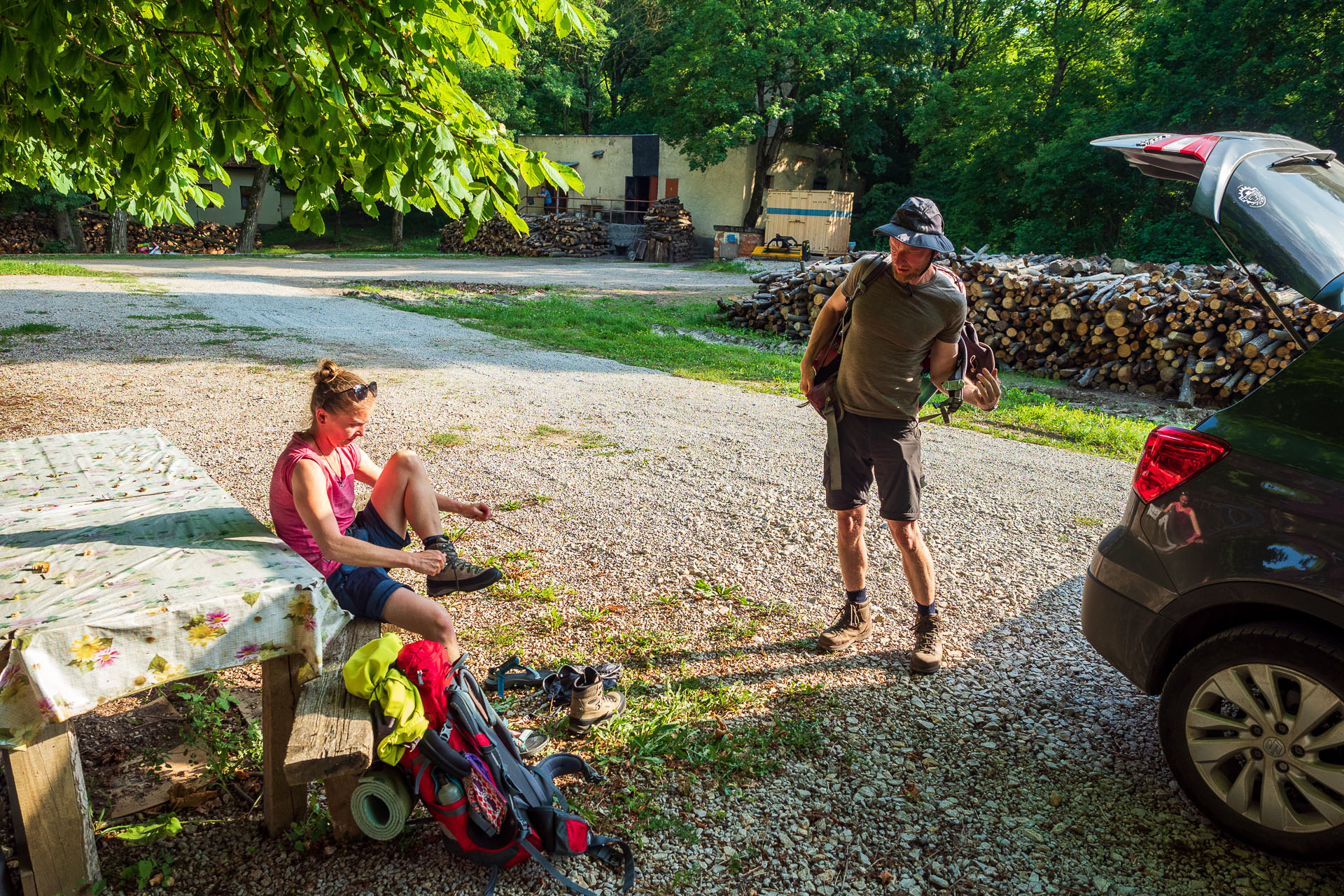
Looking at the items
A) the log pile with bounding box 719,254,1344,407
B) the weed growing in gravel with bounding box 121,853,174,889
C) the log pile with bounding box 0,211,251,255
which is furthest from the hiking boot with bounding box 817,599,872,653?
the log pile with bounding box 0,211,251,255

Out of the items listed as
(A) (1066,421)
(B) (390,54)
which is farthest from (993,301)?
(B) (390,54)

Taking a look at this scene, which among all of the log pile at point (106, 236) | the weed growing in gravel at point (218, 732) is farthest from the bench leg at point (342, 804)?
the log pile at point (106, 236)

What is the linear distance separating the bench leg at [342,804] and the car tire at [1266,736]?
2.56 m

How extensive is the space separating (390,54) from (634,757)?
272 cm

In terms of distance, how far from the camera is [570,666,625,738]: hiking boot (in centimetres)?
314

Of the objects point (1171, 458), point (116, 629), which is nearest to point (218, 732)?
point (116, 629)

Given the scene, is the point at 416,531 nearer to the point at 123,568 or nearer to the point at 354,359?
the point at 123,568

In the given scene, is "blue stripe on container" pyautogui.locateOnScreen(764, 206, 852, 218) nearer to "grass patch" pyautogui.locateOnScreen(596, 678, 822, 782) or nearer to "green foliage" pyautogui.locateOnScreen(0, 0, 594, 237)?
"green foliage" pyautogui.locateOnScreen(0, 0, 594, 237)

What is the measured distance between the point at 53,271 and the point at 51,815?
69.0ft

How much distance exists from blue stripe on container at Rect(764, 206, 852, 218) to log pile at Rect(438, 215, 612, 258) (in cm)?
810

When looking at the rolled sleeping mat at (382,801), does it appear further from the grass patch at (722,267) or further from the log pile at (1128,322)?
the grass patch at (722,267)

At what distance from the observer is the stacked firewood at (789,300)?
48.8 ft

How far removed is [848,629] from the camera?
397 cm

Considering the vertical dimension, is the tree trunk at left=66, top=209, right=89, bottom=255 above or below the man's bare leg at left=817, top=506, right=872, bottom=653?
above
